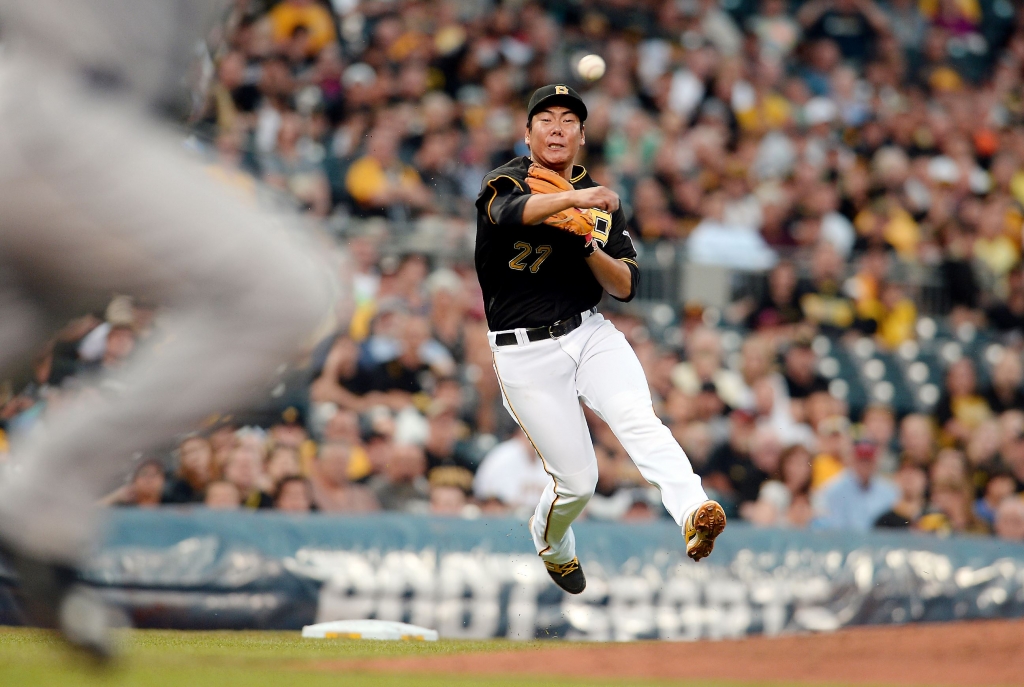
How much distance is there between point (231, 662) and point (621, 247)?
7.78 feet

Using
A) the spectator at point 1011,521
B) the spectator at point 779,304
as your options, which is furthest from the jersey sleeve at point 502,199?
the spectator at point 779,304

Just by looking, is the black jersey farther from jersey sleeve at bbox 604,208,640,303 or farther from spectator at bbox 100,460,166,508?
spectator at bbox 100,460,166,508

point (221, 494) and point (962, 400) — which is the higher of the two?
point (962, 400)

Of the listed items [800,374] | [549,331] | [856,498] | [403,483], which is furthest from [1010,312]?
[549,331]

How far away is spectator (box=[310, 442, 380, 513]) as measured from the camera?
27.7ft

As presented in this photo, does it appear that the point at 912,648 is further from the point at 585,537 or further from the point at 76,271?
the point at 76,271

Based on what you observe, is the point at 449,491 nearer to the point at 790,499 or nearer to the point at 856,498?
the point at 790,499

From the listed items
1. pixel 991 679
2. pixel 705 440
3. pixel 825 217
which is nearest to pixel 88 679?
pixel 991 679

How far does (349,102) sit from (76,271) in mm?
9505

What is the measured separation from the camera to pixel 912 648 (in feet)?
20.5

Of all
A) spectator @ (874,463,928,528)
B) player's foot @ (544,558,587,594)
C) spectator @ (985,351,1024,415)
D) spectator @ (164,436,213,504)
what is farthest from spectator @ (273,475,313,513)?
spectator @ (985,351,1024,415)

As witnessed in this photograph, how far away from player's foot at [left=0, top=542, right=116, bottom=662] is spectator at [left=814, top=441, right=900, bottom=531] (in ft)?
23.1

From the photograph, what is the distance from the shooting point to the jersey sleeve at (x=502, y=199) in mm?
4962

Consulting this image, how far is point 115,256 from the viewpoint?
7.77ft
